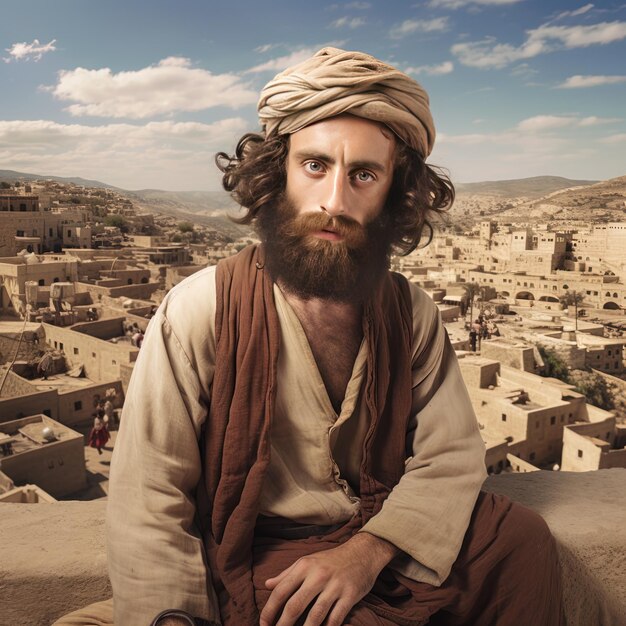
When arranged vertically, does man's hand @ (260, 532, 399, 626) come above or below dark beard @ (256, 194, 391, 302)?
below

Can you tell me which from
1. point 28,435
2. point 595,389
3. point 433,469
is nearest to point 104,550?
point 433,469

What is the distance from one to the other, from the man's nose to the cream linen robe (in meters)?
0.27

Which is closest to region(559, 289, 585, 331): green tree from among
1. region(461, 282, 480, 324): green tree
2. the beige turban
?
region(461, 282, 480, 324): green tree

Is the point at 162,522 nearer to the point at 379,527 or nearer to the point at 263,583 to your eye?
the point at 263,583

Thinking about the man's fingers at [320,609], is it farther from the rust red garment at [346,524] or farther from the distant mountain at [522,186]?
the distant mountain at [522,186]

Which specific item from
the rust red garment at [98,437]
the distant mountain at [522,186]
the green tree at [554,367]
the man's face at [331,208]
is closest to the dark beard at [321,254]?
the man's face at [331,208]

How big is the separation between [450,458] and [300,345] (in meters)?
0.50

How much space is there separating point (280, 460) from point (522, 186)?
137073mm

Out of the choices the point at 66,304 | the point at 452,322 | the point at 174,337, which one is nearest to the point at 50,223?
the point at 66,304

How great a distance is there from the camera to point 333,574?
130 centimetres

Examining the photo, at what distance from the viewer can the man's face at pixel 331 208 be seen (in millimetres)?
1452

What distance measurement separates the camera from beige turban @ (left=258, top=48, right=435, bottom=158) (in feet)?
4.75

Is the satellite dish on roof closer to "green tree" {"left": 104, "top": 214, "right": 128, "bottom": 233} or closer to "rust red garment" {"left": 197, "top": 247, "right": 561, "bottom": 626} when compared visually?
"rust red garment" {"left": 197, "top": 247, "right": 561, "bottom": 626}

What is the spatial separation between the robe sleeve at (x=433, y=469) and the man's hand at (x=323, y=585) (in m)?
0.10
